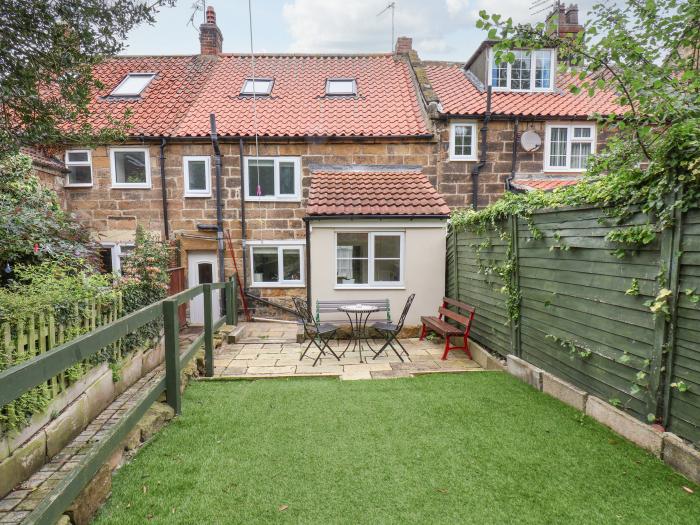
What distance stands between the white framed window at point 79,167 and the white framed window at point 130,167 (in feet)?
2.26

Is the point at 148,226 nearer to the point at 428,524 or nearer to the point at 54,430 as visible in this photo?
the point at 54,430

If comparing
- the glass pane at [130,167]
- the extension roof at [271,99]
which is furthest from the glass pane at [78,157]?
the extension roof at [271,99]

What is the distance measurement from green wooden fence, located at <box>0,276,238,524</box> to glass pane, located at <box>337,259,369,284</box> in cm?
480

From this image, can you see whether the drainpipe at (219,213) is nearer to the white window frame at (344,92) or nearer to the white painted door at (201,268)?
the white painted door at (201,268)

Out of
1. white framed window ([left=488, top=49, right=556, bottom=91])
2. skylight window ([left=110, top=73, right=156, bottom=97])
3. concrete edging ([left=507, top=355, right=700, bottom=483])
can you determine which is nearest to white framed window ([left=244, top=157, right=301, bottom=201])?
skylight window ([left=110, top=73, right=156, bottom=97])

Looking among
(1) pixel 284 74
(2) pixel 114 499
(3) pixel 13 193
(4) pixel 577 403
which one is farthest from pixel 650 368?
(1) pixel 284 74

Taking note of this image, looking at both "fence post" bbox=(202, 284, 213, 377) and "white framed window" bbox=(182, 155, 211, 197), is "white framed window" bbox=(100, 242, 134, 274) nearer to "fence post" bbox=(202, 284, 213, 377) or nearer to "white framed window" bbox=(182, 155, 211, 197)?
"white framed window" bbox=(182, 155, 211, 197)

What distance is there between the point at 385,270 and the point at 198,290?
192 inches

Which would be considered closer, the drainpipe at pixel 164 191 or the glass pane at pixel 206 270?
the drainpipe at pixel 164 191

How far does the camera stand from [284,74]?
14078 mm

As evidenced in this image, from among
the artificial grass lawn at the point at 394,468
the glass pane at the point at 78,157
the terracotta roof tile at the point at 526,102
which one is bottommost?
the artificial grass lawn at the point at 394,468

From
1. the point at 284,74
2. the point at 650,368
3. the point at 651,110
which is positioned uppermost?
the point at 284,74

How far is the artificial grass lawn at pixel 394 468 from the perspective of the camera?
2588 mm

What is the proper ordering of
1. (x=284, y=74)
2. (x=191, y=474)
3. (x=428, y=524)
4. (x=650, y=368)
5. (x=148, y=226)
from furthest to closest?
1. (x=284, y=74)
2. (x=148, y=226)
3. (x=650, y=368)
4. (x=191, y=474)
5. (x=428, y=524)
